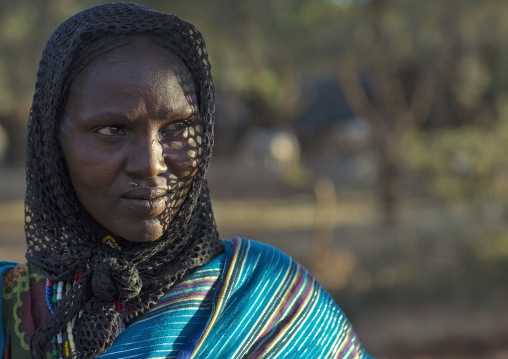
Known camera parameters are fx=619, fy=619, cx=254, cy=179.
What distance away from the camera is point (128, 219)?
1454 millimetres

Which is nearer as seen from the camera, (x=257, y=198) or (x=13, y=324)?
(x=13, y=324)

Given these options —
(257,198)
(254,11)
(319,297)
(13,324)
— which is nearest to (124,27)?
(13,324)

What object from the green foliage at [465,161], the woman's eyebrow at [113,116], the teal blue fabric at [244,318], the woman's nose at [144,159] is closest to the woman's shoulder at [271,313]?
the teal blue fabric at [244,318]

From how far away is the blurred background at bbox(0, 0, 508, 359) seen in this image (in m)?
6.30

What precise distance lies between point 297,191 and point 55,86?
1325cm

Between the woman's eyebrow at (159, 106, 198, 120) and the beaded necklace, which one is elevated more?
the woman's eyebrow at (159, 106, 198, 120)

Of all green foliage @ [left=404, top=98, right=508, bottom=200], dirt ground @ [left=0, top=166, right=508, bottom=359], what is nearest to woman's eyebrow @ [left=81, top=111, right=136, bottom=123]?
dirt ground @ [left=0, top=166, right=508, bottom=359]

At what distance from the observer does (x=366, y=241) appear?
27.4 feet

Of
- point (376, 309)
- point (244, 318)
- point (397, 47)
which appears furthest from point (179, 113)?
point (397, 47)

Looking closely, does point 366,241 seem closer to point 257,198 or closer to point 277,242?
point 277,242

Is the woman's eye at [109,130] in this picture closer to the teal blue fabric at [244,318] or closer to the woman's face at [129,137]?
the woman's face at [129,137]

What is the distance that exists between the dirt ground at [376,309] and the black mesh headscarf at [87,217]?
464 centimetres

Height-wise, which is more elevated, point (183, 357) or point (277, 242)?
point (183, 357)

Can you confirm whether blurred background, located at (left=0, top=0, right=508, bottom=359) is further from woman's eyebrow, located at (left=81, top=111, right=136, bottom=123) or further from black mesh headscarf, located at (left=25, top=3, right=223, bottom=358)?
woman's eyebrow, located at (left=81, top=111, right=136, bottom=123)
